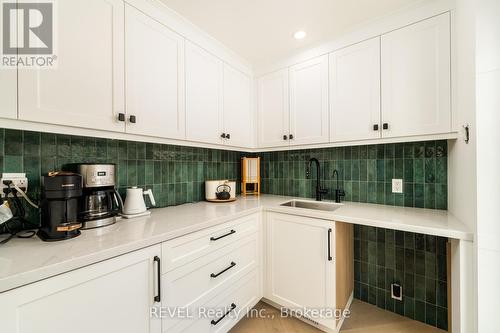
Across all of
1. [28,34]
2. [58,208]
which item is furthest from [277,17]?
[58,208]

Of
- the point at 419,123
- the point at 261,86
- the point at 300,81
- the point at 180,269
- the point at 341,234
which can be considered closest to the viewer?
the point at 180,269

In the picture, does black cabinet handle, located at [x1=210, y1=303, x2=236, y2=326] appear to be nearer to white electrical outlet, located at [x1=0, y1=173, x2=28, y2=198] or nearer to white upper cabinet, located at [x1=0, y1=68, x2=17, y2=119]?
white electrical outlet, located at [x1=0, y1=173, x2=28, y2=198]

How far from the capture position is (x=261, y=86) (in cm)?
220

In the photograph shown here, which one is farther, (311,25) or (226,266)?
(311,25)

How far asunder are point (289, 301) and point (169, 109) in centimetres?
178

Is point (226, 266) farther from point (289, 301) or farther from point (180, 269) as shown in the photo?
point (289, 301)

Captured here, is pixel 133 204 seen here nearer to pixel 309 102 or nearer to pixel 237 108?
pixel 237 108

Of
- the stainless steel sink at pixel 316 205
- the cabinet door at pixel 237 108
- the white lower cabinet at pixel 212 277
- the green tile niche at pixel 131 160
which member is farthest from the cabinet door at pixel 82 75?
the stainless steel sink at pixel 316 205

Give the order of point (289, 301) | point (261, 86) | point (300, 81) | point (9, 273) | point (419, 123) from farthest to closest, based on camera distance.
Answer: point (261, 86)
point (300, 81)
point (289, 301)
point (419, 123)
point (9, 273)

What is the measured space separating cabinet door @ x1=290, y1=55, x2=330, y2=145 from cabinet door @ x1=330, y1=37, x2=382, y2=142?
2.7 inches

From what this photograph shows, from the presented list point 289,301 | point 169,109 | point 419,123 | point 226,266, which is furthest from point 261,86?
point 289,301

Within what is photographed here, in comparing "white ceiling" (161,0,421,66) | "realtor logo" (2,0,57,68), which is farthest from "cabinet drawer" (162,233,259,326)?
"white ceiling" (161,0,421,66)

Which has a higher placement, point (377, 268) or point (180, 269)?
point (180, 269)

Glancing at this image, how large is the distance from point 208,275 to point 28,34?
1.51m
